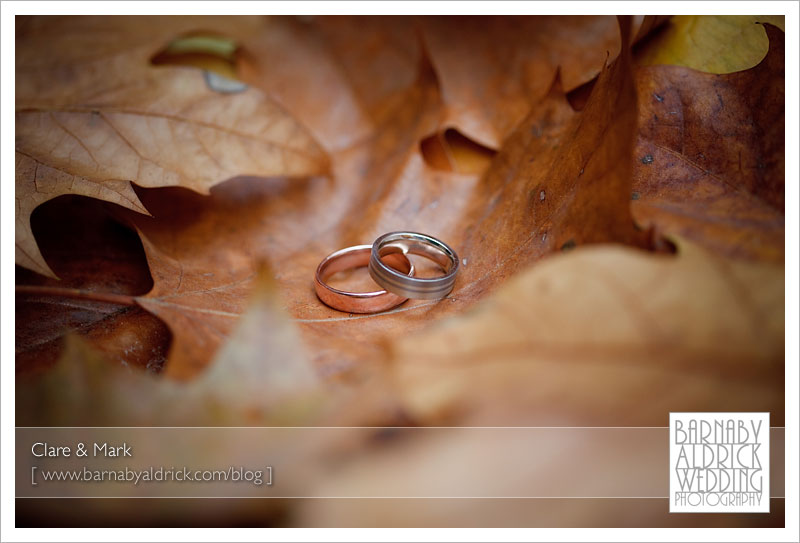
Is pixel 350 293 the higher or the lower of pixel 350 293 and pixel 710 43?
the lower

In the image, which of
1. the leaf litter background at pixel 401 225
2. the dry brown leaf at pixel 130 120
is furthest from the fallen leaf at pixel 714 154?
the dry brown leaf at pixel 130 120

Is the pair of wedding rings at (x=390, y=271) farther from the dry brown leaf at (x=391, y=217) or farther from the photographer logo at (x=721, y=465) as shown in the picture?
the photographer logo at (x=721, y=465)

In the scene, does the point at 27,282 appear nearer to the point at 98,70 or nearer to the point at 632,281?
the point at 98,70

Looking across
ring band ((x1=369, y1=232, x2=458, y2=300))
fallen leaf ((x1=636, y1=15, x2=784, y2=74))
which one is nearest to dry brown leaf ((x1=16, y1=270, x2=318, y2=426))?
ring band ((x1=369, y1=232, x2=458, y2=300))

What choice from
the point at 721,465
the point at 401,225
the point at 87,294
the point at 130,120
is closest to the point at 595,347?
the point at 721,465

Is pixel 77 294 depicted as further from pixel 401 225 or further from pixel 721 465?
pixel 721 465

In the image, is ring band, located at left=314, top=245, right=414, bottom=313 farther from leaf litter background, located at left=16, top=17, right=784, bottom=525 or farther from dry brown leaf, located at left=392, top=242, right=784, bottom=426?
dry brown leaf, located at left=392, top=242, right=784, bottom=426
